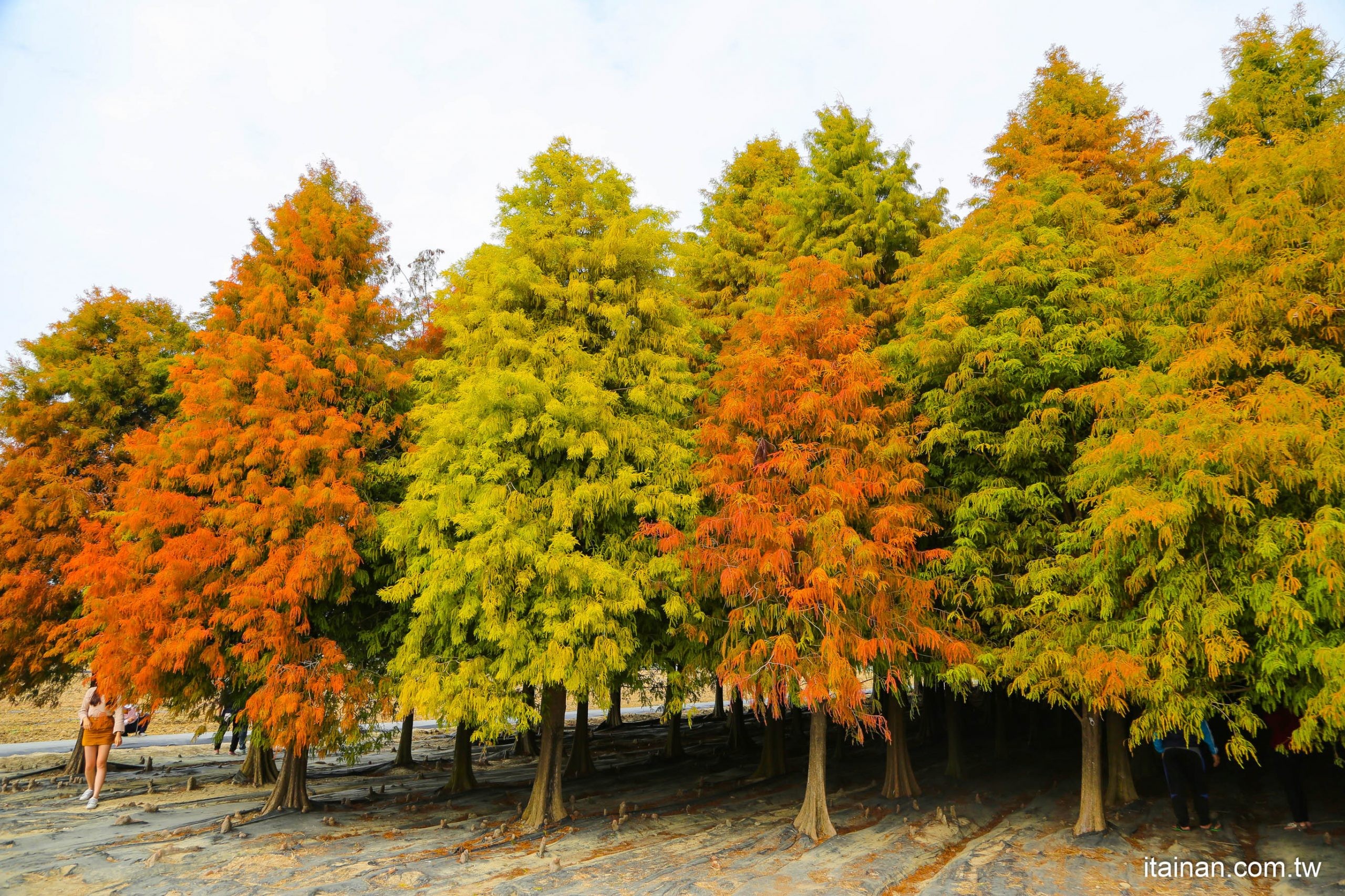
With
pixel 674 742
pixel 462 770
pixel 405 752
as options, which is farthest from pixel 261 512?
pixel 674 742

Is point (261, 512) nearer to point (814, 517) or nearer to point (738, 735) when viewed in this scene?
point (814, 517)

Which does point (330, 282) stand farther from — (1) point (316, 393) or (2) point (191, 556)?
(2) point (191, 556)

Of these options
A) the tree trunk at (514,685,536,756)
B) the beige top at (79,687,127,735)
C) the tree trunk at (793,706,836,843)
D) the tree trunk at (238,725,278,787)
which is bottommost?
the tree trunk at (514,685,536,756)

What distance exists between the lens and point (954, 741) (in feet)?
52.1

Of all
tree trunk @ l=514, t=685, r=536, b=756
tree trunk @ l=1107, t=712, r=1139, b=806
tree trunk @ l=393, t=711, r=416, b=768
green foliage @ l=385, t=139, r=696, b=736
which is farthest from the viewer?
tree trunk @ l=514, t=685, r=536, b=756

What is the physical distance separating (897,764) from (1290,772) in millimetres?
6334

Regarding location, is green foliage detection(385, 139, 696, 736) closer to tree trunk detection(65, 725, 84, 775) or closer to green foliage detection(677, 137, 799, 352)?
green foliage detection(677, 137, 799, 352)

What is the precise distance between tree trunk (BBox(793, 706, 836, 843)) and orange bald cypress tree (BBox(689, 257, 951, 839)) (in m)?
0.02

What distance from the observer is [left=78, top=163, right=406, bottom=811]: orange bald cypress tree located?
11.1 m

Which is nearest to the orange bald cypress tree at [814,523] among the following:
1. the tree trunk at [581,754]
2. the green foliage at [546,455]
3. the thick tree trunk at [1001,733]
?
the green foliage at [546,455]

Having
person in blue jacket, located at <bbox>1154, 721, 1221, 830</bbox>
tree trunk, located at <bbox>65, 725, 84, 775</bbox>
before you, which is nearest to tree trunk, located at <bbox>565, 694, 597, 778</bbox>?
tree trunk, located at <bbox>65, 725, 84, 775</bbox>

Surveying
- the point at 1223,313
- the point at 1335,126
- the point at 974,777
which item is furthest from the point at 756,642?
the point at 1335,126

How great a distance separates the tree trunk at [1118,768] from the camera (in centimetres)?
1170

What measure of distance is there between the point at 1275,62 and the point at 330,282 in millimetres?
17981
